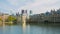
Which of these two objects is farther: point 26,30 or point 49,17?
point 49,17

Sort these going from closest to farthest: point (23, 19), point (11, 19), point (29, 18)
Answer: point (11, 19) → point (23, 19) → point (29, 18)

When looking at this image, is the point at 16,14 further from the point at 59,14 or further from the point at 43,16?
the point at 59,14

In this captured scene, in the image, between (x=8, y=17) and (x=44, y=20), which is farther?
(x=44, y=20)

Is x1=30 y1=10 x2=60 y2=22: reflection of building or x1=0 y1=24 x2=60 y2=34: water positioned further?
x1=30 y1=10 x2=60 y2=22: reflection of building

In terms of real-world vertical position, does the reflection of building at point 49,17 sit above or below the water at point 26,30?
above

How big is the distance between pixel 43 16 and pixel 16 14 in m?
14.9

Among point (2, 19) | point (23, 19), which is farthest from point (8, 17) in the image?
point (23, 19)

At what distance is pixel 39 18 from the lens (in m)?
99.1

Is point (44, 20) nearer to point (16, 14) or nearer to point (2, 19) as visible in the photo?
point (16, 14)

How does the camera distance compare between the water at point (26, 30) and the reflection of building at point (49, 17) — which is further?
the reflection of building at point (49, 17)

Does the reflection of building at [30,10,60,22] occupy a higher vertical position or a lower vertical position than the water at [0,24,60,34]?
higher

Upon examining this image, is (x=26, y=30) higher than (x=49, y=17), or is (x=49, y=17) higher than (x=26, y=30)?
(x=49, y=17)

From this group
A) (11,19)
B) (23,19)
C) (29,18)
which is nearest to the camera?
(11,19)

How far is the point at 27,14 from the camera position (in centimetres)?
9606
